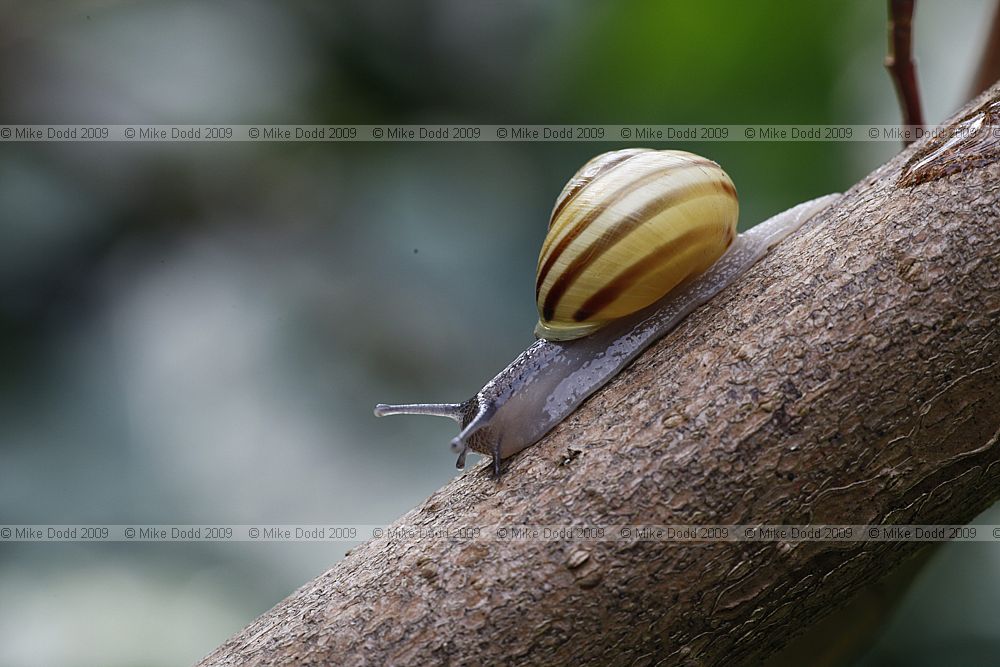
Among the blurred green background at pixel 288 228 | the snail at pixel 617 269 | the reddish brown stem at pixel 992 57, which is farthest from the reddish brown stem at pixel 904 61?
the blurred green background at pixel 288 228

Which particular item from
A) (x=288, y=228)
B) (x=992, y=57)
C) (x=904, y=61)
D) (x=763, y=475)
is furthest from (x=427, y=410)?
(x=288, y=228)

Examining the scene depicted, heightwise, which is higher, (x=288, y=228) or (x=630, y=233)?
(x=288, y=228)

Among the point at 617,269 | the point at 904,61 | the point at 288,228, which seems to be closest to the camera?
the point at 617,269

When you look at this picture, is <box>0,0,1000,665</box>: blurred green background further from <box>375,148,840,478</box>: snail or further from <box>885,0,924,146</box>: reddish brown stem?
<box>375,148,840,478</box>: snail

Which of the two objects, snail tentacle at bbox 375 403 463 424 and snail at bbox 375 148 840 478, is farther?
snail tentacle at bbox 375 403 463 424

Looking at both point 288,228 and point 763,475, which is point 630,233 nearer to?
point 763,475

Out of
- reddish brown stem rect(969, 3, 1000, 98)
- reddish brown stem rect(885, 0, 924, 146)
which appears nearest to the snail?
reddish brown stem rect(885, 0, 924, 146)

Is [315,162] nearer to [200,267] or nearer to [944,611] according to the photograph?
[200,267]

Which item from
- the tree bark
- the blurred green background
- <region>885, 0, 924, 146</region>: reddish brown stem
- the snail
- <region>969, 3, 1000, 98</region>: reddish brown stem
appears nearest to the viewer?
the tree bark
